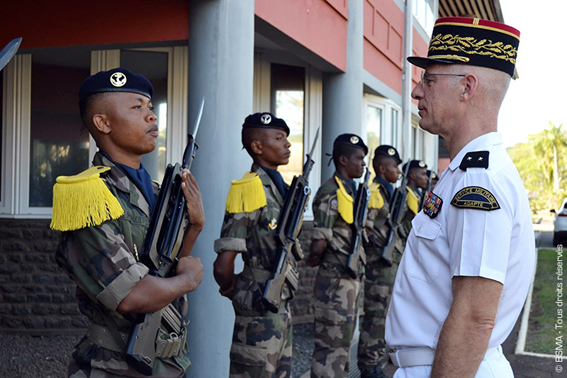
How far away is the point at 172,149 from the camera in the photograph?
6.96 m

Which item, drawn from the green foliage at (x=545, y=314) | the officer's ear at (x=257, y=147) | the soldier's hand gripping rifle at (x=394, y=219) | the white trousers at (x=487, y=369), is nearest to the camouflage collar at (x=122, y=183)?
the white trousers at (x=487, y=369)

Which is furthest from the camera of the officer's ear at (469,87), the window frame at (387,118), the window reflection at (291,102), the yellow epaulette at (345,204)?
the window frame at (387,118)

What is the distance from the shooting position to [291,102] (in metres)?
8.48

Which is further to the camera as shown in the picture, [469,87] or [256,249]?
[256,249]

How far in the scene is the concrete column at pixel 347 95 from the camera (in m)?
8.02

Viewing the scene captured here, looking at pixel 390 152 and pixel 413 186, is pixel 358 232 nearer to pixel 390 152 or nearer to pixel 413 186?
pixel 390 152

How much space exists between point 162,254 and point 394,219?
482 centimetres

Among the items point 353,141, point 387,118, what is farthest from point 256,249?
point 387,118

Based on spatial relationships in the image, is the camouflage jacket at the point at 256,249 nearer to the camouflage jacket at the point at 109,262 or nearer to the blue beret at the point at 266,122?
the blue beret at the point at 266,122

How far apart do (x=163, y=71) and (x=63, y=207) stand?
16.0 ft

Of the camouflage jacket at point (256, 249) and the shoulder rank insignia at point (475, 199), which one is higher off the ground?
the shoulder rank insignia at point (475, 199)

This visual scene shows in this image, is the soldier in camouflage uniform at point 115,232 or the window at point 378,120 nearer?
the soldier in camouflage uniform at point 115,232

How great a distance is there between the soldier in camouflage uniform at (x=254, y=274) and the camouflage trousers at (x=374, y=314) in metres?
2.10

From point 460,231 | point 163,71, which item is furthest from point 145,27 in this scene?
point 460,231
